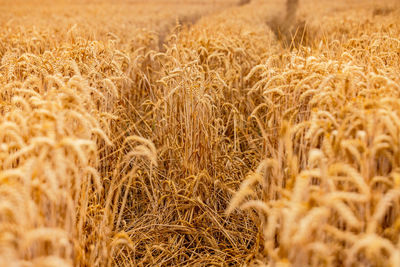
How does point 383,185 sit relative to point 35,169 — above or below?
below

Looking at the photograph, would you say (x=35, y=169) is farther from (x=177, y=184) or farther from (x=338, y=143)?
(x=177, y=184)

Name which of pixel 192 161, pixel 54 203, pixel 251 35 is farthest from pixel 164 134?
pixel 251 35

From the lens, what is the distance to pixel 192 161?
2465mm

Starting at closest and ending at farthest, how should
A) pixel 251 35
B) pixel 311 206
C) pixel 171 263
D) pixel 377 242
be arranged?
1. pixel 377 242
2. pixel 311 206
3. pixel 171 263
4. pixel 251 35

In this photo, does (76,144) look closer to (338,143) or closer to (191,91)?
(338,143)

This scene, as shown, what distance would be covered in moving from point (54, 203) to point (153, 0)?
712 inches

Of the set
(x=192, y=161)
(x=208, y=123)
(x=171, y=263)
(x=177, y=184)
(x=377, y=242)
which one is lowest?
(x=171, y=263)

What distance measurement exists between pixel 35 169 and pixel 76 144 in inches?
7.2

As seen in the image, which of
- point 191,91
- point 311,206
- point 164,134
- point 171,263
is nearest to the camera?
point 311,206

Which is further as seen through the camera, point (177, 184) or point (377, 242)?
point (177, 184)

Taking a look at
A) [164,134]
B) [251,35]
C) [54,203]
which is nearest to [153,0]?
[251,35]

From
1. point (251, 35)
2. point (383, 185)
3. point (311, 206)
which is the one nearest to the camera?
point (311, 206)

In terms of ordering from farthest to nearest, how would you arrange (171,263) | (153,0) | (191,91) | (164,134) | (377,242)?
1. (153,0)
2. (164,134)
3. (191,91)
4. (171,263)
5. (377,242)

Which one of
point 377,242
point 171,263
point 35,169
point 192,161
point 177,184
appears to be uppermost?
point 35,169
